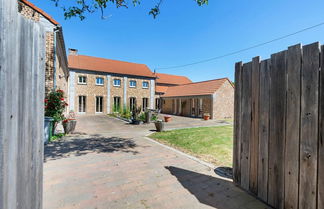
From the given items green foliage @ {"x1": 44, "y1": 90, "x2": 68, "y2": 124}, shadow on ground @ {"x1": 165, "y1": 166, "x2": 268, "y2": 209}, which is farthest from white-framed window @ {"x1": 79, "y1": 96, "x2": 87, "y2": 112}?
shadow on ground @ {"x1": 165, "y1": 166, "x2": 268, "y2": 209}

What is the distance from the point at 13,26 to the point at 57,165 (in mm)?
3642

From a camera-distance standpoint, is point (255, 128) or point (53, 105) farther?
point (53, 105)

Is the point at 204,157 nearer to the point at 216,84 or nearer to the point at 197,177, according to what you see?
the point at 197,177

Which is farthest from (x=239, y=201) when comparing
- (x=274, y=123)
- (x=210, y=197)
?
(x=274, y=123)

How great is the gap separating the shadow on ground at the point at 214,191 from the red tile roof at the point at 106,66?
70.3 feet

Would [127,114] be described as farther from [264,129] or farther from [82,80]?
[264,129]

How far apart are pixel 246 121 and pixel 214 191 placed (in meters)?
1.36

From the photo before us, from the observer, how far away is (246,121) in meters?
2.57

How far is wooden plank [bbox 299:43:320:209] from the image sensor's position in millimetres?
1643

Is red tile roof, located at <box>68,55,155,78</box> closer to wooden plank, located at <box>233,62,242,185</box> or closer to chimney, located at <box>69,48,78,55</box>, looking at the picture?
chimney, located at <box>69,48,78,55</box>

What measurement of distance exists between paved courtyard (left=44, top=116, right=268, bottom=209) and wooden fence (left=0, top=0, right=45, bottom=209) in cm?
110

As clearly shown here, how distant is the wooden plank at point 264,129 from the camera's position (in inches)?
85.9

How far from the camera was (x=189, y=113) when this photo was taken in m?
20.5

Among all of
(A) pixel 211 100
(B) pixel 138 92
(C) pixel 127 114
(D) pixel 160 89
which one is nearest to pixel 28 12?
(C) pixel 127 114
